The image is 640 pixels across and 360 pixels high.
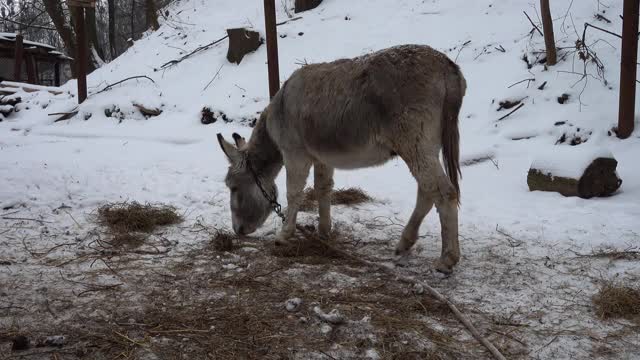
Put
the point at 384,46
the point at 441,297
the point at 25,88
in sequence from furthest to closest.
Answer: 1. the point at 25,88
2. the point at 384,46
3. the point at 441,297

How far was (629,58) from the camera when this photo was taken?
614cm

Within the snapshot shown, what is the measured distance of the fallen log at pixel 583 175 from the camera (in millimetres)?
5398

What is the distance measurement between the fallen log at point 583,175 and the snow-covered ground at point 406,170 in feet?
0.43

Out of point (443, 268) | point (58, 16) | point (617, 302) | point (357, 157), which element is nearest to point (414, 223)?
point (443, 268)

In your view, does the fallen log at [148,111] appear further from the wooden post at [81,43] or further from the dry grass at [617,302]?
the dry grass at [617,302]

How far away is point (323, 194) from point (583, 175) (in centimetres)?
314

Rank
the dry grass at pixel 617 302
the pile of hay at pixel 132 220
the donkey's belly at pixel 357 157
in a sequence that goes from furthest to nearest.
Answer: the pile of hay at pixel 132 220 → the donkey's belly at pixel 357 157 → the dry grass at pixel 617 302

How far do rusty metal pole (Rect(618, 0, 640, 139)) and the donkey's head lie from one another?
5080 mm

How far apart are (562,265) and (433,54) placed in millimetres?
2091

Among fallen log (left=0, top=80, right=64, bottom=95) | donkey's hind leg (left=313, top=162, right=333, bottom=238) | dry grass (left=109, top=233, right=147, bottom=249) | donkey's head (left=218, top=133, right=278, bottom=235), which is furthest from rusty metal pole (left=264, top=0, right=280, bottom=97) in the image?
fallen log (left=0, top=80, right=64, bottom=95)

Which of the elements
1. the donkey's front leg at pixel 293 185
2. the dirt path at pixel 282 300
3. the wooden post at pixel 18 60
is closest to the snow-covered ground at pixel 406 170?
the dirt path at pixel 282 300

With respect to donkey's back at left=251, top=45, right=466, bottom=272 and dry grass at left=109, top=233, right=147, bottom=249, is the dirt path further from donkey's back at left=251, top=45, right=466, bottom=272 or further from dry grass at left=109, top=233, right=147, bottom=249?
donkey's back at left=251, top=45, right=466, bottom=272

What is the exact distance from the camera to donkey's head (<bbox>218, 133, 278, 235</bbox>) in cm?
467

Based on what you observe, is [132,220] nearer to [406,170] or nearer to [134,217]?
[134,217]
